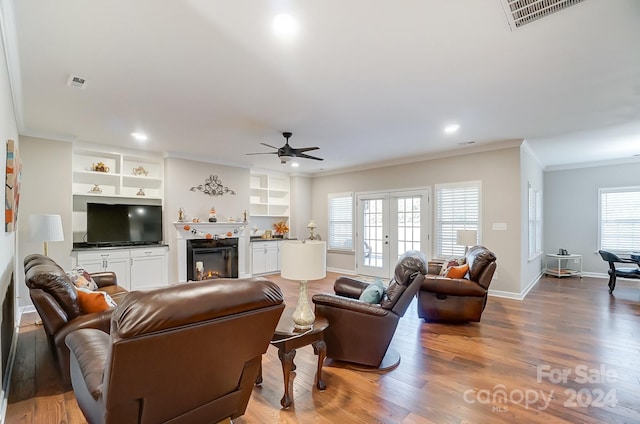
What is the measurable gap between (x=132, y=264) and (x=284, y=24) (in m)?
5.07

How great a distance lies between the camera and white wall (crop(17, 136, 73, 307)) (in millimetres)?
4543

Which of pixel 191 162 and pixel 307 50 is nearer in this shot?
pixel 307 50

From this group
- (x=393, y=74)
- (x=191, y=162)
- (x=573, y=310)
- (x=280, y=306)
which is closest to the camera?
(x=280, y=306)

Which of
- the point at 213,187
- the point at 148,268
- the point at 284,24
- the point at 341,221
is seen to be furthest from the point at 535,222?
the point at 148,268

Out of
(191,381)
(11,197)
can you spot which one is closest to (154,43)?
(11,197)

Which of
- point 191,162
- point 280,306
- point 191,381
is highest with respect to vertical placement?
point 191,162

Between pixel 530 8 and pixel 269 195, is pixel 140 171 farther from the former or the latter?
pixel 530 8

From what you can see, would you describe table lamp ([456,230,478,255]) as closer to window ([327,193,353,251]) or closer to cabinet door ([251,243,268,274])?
window ([327,193,353,251])

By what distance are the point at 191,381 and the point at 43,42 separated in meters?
2.73

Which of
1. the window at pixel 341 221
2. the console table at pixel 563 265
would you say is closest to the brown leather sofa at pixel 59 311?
the window at pixel 341 221

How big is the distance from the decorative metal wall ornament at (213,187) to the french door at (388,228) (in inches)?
127

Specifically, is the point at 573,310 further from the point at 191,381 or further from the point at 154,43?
the point at 154,43

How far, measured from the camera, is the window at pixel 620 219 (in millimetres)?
6793

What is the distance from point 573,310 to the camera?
15.0 feet
